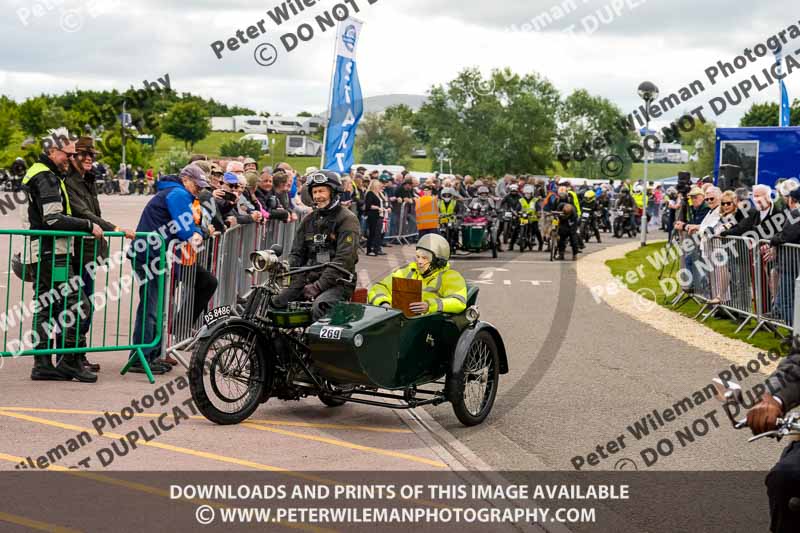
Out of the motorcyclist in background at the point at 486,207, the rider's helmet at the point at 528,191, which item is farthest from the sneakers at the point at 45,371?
the rider's helmet at the point at 528,191

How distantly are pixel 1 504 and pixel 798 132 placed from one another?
25605mm

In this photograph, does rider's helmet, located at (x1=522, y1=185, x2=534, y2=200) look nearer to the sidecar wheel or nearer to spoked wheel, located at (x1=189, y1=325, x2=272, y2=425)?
the sidecar wheel

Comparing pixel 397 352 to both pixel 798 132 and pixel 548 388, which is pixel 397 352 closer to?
pixel 548 388

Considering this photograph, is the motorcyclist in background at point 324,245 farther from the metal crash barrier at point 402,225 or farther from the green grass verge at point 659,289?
the metal crash barrier at point 402,225

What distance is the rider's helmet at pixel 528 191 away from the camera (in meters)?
32.8

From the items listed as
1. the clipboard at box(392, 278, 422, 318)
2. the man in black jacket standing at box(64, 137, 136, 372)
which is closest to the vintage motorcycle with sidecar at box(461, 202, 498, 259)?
the man in black jacket standing at box(64, 137, 136, 372)

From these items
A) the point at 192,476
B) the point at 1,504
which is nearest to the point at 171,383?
the point at 192,476

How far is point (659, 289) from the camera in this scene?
19562 mm

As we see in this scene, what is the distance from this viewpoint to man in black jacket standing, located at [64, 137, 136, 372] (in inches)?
358

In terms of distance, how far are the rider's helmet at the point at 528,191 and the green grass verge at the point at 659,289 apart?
3.74 m

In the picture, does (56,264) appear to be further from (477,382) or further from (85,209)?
(477,382)

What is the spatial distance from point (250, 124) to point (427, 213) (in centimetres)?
12141

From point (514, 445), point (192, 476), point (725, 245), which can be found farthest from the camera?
point (725, 245)

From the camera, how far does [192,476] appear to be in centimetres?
618
